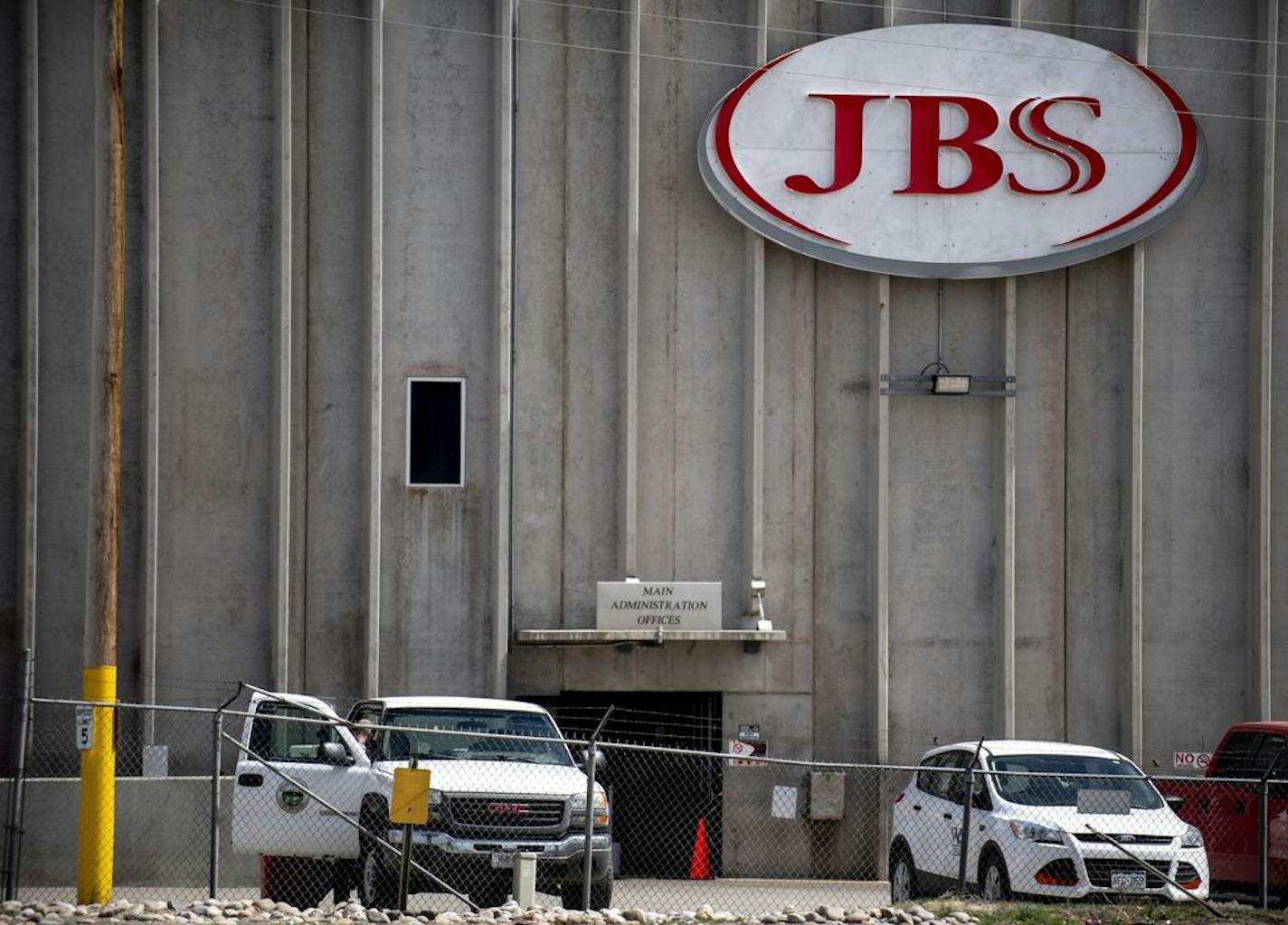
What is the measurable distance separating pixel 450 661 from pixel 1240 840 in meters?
9.69

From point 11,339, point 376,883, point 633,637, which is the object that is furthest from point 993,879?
point 11,339

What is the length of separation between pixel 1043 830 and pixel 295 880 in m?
6.75

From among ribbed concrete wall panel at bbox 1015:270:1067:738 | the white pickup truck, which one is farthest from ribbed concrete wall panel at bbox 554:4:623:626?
the white pickup truck

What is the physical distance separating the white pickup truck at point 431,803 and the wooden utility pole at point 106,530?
1242 millimetres

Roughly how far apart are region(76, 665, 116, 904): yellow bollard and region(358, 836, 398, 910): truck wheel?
106 inches

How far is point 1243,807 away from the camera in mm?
17891

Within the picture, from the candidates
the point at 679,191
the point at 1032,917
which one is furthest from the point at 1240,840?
the point at 679,191

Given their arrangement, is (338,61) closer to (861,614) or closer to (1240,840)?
(861,614)

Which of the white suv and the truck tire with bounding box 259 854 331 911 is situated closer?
the white suv

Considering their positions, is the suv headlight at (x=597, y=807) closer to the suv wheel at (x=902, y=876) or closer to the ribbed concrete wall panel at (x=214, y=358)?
the suv wheel at (x=902, y=876)

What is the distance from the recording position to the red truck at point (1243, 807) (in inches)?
677

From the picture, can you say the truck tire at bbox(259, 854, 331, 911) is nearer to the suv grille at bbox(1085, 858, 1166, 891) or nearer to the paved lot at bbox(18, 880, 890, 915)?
the paved lot at bbox(18, 880, 890, 915)

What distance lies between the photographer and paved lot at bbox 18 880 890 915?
16938 mm

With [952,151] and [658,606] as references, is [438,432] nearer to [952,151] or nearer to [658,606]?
[658,606]
